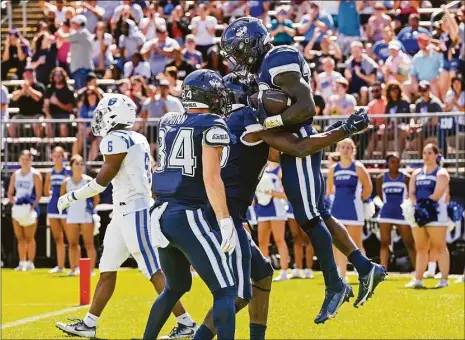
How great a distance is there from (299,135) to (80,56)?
49.5 ft

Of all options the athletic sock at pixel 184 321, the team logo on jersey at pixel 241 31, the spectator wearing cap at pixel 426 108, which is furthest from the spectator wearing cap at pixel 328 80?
the team logo on jersey at pixel 241 31

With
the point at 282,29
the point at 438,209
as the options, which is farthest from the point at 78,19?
the point at 438,209

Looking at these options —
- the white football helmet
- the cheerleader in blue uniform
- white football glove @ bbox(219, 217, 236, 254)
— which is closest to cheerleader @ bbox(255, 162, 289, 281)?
the cheerleader in blue uniform

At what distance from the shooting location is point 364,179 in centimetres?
1770

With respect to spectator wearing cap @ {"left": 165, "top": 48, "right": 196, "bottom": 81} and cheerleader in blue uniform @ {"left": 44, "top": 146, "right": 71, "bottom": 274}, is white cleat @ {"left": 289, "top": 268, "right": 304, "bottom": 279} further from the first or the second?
spectator wearing cap @ {"left": 165, "top": 48, "right": 196, "bottom": 81}

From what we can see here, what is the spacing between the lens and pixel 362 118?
30.2ft

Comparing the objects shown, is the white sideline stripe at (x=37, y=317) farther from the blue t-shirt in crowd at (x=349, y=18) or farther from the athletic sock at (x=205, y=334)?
the blue t-shirt in crowd at (x=349, y=18)

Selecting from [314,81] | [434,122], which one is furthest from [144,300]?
[314,81]

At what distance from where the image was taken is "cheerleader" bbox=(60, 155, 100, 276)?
19.0m

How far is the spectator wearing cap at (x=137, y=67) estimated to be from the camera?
23.2m

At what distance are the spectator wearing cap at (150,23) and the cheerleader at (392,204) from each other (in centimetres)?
733

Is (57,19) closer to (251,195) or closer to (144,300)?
(144,300)

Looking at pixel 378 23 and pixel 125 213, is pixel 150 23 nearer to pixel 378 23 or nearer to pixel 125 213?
pixel 378 23

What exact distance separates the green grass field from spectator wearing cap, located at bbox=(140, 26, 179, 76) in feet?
19.0
